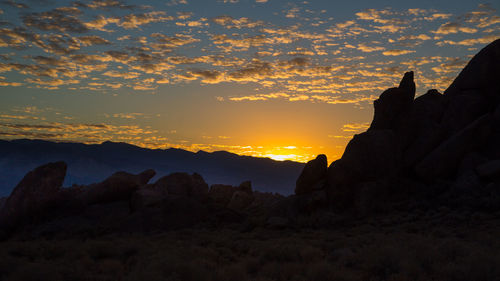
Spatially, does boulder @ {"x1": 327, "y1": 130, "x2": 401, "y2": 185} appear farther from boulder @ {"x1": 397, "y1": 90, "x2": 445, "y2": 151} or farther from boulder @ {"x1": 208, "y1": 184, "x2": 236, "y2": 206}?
boulder @ {"x1": 208, "y1": 184, "x2": 236, "y2": 206}

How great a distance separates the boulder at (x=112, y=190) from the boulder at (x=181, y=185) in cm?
462

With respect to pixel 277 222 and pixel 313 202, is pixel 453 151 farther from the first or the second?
pixel 277 222

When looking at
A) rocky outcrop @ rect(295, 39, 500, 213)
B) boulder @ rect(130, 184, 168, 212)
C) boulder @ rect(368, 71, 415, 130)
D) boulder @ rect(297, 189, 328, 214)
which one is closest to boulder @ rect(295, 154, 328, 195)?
rocky outcrop @ rect(295, 39, 500, 213)

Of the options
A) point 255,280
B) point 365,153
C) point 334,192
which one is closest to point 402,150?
point 365,153

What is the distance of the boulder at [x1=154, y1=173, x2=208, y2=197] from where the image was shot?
4391 centimetres

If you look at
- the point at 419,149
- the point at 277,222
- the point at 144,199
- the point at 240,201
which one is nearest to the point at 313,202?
the point at 277,222

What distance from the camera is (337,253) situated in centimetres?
1525

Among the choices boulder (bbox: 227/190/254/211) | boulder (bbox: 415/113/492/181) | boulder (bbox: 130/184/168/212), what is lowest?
boulder (bbox: 227/190/254/211)

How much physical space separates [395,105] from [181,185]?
27.0 m

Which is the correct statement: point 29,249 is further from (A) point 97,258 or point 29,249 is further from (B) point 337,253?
(B) point 337,253

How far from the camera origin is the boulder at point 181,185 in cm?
4391

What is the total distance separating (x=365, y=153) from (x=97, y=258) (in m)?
26.0

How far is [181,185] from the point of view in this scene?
1768 inches

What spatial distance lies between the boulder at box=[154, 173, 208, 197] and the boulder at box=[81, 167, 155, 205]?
4622 mm
